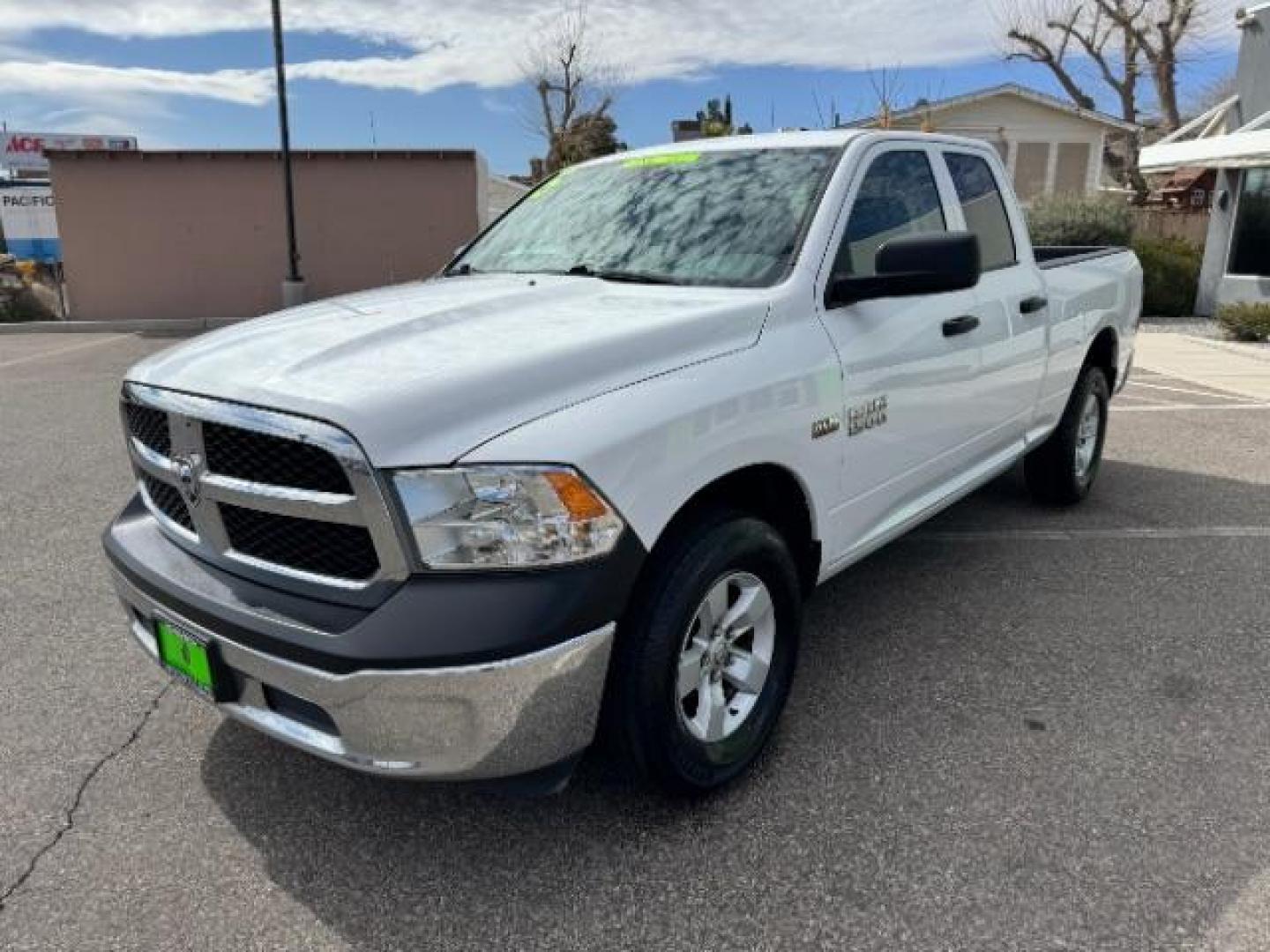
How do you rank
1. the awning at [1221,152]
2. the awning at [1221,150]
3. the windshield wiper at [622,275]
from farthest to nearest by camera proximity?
1. the awning at [1221,150]
2. the awning at [1221,152]
3. the windshield wiper at [622,275]

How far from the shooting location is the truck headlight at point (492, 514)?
214cm

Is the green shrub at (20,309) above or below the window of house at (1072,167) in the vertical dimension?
below

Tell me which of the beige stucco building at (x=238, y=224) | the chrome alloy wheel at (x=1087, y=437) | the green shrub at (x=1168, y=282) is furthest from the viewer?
the beige stucco building at (x=238, y=224)

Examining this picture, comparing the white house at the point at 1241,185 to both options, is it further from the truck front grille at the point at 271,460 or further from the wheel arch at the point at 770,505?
the truck front grille at the point at 271,460

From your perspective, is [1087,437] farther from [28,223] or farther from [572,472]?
[28,223]

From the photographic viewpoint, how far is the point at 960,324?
3703 millimetres

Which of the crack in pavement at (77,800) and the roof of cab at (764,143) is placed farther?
the roof of cab at (764,143)

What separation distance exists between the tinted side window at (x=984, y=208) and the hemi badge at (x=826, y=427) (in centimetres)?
146

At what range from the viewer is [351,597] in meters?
2.22

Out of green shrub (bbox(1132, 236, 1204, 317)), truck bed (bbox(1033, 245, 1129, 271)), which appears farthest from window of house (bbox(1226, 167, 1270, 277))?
truck bed (bbox(1033, 245, 1129, 271))

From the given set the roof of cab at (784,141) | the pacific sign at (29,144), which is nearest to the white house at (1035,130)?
the roof of cab at (784,141)

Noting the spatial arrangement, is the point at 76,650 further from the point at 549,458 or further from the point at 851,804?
the point at 851,804

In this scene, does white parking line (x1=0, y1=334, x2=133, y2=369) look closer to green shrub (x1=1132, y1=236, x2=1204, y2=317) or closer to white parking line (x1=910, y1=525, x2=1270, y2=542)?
white parking line (x1=910, y1=525, x2=1270, y2=542)

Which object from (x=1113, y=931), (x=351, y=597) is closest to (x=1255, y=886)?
(x=1113, y=931)
